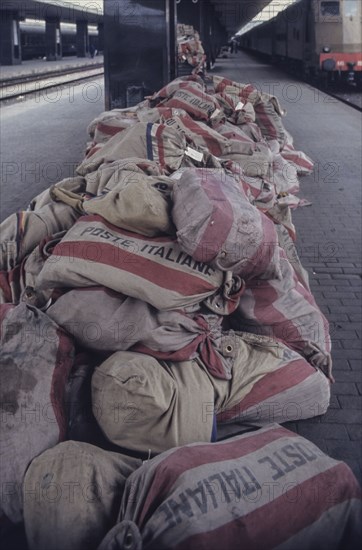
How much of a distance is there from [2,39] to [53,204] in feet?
101

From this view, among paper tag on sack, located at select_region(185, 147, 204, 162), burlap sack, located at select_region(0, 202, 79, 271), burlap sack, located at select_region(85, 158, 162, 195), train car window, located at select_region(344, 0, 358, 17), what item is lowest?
burlap sack, located at select_region(0, 202, 79, 271)

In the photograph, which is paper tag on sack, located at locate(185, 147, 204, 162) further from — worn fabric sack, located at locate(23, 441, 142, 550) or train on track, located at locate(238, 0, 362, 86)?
train on track, located at locate(238, 0, 362, 86)

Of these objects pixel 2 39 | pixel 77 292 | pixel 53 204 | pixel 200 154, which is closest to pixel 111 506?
pixel 77 292

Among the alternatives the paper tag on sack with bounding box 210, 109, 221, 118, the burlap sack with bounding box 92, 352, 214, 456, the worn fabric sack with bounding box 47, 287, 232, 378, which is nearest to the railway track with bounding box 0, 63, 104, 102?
the paper tag on sack with bounding box 210, 109, 221, 118

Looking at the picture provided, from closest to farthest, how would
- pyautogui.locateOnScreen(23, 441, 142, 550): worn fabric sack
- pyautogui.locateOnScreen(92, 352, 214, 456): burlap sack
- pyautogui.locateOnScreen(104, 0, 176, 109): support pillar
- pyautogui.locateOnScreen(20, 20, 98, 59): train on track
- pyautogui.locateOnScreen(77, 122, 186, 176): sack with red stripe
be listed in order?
pyautogui.locateOnScreen(23, 441, 142, 550): worn fabric sack, pyautogui.locateOnScreen(92, 352, 214, 456): burlap sack, pyautogui.locateOnScreen(77, 122, 186, 176): sack with red stripe, pyautogui.locateOnScreen(104, 0, 176, 109): support pillar, pyautogui.locateOnScreen(20, 20, 98, 59): train on track

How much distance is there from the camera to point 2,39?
31172 millimetres

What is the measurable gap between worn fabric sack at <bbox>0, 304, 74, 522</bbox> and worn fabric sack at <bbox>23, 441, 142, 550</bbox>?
0.09m

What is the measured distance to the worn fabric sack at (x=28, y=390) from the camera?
211 cm

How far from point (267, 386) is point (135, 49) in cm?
811

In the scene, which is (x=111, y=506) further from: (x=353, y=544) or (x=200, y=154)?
(x=200, y=154)

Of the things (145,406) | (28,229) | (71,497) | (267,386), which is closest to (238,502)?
(71,497)

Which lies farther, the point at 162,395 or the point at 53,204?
the point at 53,204

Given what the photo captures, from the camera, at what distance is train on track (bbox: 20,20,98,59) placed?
37750 millimetres

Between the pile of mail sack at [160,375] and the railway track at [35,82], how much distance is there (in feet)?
53.6
